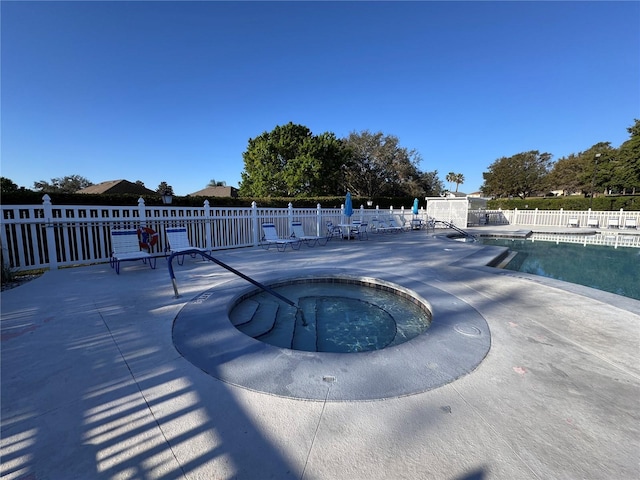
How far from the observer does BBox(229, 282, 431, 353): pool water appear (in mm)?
3137

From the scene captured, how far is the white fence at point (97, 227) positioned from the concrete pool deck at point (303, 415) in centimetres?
322

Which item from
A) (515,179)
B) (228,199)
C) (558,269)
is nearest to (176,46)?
(228,199)

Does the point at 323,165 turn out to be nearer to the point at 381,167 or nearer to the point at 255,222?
the point at 381,167

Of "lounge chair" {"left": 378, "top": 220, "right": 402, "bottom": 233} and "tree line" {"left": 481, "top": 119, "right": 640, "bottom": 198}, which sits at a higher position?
"tree line" {"left": 481, "top": 119, "right": 640, "bottom": 198}

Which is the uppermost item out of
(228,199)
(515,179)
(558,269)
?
(515,179)

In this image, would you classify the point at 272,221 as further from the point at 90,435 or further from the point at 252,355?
the point at 90,435

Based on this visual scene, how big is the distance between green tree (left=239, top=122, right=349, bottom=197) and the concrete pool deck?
2257 centimetres

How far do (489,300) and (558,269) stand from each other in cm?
500

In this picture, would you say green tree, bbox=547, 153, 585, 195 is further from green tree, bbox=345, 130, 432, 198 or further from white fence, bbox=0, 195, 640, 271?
white fence, bbox=0, 195, 640, 271

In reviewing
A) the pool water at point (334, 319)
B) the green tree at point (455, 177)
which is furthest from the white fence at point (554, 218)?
the green tree at point (455, 177)

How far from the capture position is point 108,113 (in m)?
14.8

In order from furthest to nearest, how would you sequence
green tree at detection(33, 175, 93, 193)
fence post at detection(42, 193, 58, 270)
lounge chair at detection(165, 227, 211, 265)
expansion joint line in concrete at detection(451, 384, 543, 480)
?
green tree at detection(33, 175, 93, 193), lounge chair at detection(165, 227, 211, 265), fence post at detection(42, 193, 58, 270), expansion joint line in concrete at detection(451, 384, 543, 480)

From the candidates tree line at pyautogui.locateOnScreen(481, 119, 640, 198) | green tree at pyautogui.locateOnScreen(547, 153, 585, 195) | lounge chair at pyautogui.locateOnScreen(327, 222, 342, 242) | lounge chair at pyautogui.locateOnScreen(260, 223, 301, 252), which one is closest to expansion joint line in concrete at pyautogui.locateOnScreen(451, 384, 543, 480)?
lounge chair at pyautogui.locateOnScreen(260, 223, 301, 252)

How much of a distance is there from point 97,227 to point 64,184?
57.3 meters
